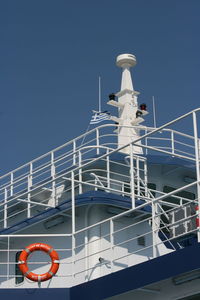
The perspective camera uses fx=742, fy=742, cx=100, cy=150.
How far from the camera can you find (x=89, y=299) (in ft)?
53.7

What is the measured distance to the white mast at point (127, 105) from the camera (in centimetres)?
2414

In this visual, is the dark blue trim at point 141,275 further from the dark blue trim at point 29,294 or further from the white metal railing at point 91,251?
the white metal railing at point 91,251

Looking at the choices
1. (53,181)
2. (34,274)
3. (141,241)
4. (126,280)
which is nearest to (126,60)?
(53,181)

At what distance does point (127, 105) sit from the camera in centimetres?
2473

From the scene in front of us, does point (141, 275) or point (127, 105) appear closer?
point (141, 275)

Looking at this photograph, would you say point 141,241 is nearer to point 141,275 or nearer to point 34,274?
point 34,274

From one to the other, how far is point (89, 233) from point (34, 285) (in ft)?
6.46

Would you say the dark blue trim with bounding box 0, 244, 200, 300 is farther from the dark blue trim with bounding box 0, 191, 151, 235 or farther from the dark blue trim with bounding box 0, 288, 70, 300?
the dark blue trim with bounding box 0, 191, 151, 235

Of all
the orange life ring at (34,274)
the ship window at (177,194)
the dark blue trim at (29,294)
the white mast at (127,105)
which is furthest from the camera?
the white mast at (127,105)

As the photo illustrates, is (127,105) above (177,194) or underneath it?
above

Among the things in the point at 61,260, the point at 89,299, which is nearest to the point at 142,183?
the point at 61,260

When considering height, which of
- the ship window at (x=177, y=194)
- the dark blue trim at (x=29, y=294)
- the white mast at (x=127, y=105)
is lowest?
the dark blue trim at (x=29, y=294)

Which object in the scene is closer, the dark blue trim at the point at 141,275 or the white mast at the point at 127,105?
the dark blue trim at the point at 141,275

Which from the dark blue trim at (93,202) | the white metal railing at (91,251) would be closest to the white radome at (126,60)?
the dark blue trim at (93,202)
